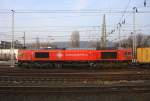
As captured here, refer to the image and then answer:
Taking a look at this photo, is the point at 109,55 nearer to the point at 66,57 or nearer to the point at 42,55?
the point at 66,57

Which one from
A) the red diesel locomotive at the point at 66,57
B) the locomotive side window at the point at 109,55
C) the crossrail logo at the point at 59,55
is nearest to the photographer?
the locomotive side window at the point at 109,55

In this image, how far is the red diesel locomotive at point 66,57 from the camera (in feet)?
147

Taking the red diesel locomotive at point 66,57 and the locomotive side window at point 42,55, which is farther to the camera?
the locomotive side window at point 42,55

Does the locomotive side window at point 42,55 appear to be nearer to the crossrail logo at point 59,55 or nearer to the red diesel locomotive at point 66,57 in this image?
the red diesel locomotive at point 66,57

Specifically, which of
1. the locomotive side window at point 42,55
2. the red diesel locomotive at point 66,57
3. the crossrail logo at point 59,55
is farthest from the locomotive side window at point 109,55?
the locomotive side window at point 42,55

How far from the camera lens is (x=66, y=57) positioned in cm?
4538

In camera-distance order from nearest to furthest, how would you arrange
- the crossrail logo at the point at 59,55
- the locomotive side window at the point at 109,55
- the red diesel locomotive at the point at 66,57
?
the locomotive side window at the point at 109,55 < the red diesel locomotive at the point at 66,57 < the crossrail logo at the point at 59,55

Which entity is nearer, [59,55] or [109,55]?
[109,55]

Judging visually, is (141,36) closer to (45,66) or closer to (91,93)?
(45,66)

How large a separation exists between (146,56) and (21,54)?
17539 mm

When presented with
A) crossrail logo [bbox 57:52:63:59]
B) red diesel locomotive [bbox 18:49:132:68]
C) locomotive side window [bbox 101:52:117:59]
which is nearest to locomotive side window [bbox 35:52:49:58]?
red diesel locomotive [bbox 18:49:132:68]

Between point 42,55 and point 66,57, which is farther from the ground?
point 42,55

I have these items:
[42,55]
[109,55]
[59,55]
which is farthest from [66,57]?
[109,55]

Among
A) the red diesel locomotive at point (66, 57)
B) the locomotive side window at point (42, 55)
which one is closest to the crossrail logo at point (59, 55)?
the red diesel locomotive at point (66, 57)
